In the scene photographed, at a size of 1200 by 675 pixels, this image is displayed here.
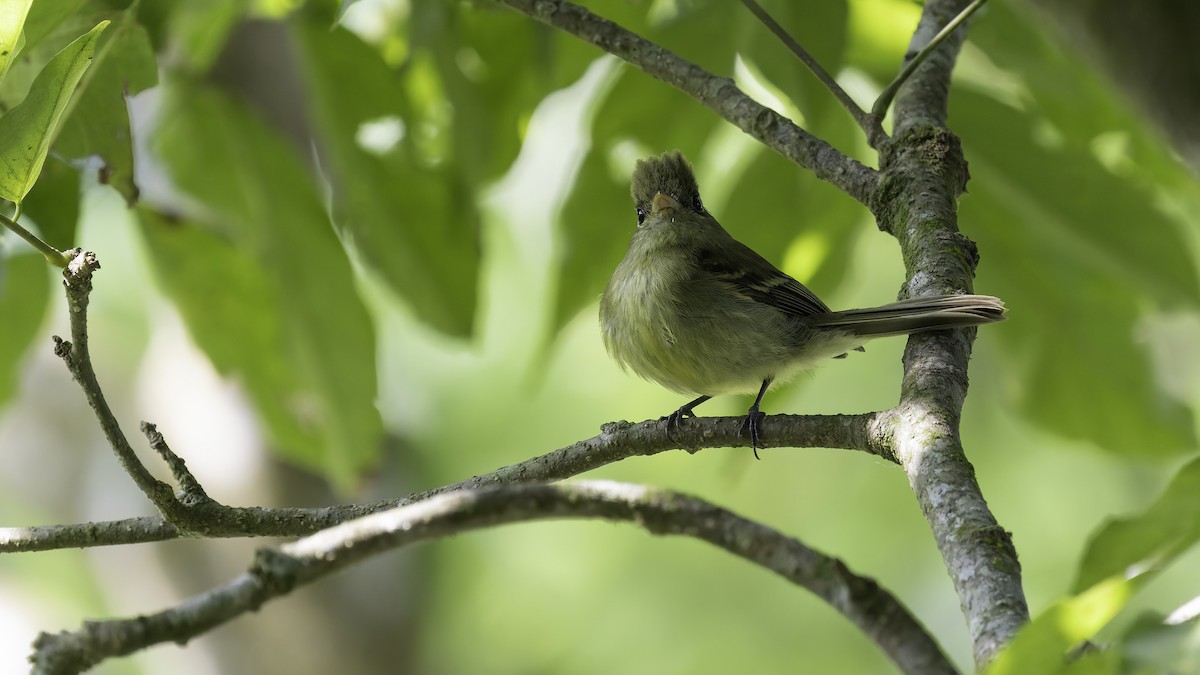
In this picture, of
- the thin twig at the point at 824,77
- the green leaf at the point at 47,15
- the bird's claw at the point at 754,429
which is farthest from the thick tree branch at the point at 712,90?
the green leaf at the point at 47,15

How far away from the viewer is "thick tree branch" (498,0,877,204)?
2.58 meters

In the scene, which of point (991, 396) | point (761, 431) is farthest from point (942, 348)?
point (991, 396)

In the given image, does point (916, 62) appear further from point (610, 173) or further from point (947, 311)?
point (610, 173)

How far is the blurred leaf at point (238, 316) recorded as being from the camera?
3680mm

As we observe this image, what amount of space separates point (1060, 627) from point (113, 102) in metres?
2.28

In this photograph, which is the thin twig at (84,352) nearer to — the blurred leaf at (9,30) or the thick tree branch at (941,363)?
the blurred leaf at (9,30)

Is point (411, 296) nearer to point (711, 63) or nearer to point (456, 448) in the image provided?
point (711, 63)

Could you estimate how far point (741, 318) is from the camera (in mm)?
3729

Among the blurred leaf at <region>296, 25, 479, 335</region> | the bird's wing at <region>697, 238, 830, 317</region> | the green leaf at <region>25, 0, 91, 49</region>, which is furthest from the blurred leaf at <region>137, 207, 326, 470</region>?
the bird's wing at <region>697, 238, 830, 317</region>

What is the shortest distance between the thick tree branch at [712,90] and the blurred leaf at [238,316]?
53.0 inches

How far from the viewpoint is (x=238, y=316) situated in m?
3.85

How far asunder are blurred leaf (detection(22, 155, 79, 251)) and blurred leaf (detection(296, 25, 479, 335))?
0.95 meters

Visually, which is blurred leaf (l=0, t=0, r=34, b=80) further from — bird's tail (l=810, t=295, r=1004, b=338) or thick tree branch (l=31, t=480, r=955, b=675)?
bird's tail (l=810, t=295, r=1004, b=338)

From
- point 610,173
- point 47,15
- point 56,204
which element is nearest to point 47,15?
point 47,15
